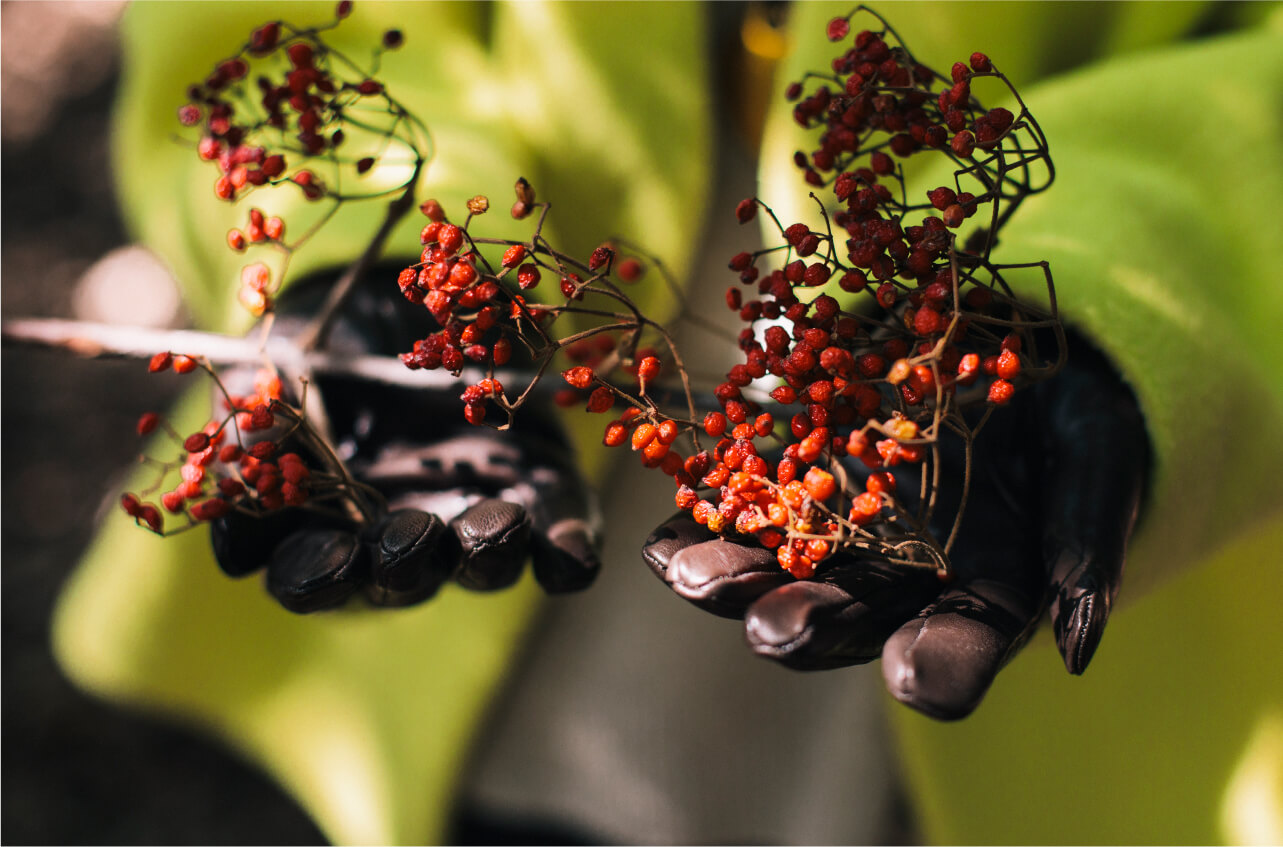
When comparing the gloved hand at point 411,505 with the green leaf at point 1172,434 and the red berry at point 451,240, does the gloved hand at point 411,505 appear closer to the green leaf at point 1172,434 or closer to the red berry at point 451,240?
the red berry at point 451,240

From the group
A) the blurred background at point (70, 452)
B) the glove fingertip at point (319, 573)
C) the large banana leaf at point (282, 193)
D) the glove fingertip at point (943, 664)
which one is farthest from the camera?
the blurred background at point (70, 452)

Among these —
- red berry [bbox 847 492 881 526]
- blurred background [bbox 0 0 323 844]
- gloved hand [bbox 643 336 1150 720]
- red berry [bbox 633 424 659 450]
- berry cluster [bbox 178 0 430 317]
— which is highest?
berry cluster [bbox 178 0 430 317]

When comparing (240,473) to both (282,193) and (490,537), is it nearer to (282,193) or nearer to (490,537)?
(490,537)

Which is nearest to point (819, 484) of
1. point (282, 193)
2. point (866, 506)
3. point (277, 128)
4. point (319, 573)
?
point (866, 506)

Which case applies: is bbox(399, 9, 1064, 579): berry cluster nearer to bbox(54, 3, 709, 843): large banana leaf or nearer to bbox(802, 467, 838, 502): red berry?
bbox(802, 467, 838, 502): red berry

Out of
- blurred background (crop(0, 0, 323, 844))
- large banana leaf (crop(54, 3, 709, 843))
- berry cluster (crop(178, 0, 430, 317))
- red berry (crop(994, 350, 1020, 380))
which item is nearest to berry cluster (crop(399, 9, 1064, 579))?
red berry (crop(994, 350, 1020, 380))

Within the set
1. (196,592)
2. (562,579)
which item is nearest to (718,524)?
(562,579)

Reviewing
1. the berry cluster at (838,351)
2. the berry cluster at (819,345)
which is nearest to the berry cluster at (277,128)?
the berry cluster at (819,345)

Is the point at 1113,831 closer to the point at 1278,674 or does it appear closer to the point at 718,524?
the point at 1278,674
